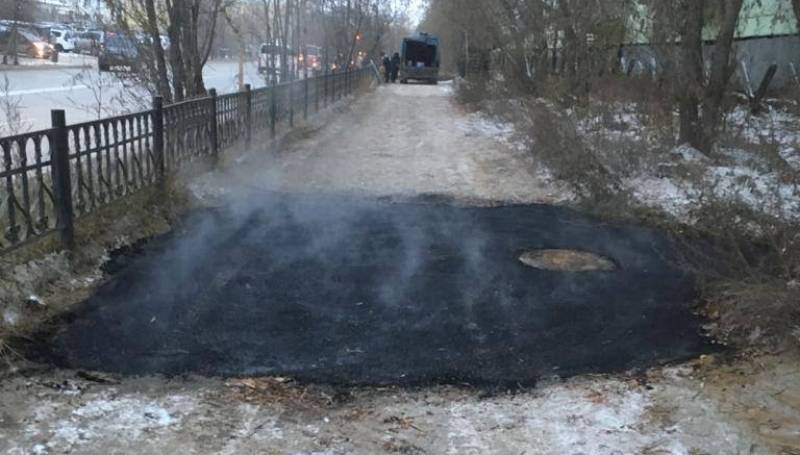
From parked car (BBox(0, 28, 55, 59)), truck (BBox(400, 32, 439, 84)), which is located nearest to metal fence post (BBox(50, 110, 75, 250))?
parked car (BBox(0, 28, 55, 59))

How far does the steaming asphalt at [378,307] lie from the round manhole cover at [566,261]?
0.13m

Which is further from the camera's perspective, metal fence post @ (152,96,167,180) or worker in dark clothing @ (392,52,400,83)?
worker in dark clothing @ (392,52,400,83)

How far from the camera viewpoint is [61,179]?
5.91 m

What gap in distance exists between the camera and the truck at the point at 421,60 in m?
48.4

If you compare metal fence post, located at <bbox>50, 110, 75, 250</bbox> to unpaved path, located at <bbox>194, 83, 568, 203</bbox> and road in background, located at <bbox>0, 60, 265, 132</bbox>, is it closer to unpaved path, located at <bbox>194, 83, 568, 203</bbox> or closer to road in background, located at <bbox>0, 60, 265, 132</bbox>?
road in background, located at <bbox>0, 60, 265, 132</bbox>

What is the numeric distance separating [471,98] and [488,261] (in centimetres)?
1878

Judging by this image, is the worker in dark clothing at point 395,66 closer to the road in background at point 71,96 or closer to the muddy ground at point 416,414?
the road in background at point 71,96

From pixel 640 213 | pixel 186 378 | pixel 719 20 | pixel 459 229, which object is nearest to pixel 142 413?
pixel 186 378

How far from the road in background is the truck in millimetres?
20529

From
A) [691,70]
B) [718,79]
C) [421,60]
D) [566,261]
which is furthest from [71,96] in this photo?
[421,60]

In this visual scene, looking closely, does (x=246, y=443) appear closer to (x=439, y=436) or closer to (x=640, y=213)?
(x=439, y=436)

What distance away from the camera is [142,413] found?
12.5ft

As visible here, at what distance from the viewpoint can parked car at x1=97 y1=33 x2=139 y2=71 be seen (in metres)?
11.2

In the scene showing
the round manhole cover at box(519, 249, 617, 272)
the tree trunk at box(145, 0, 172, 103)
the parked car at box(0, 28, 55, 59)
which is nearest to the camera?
the round manhole cover at box(519, 249, 617, 272)
